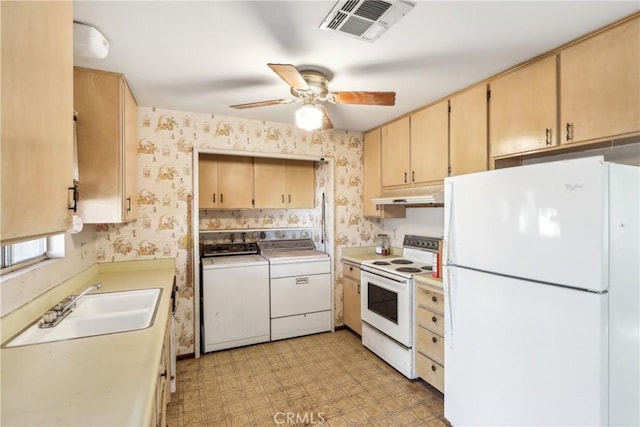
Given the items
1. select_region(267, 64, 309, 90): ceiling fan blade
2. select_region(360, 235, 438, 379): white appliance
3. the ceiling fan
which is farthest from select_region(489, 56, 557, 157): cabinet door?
select_region(267, 64, 309, 90): ceiling fan blade

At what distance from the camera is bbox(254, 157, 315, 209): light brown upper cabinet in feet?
12.0

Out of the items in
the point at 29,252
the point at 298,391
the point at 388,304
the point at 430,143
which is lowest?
the point at 298,391

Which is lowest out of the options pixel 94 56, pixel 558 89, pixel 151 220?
pixel 151 220

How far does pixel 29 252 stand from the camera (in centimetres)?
173

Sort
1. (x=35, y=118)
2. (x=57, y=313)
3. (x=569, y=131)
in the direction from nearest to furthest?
(x=35, y=118) → (x=57, y=313) → (x=569, y=131)

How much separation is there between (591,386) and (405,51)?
195cm

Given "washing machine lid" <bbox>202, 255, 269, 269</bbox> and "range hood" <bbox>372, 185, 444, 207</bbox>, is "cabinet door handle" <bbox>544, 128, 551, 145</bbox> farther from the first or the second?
"washing machine lid" <bbox>202, 255, 269, 269</bbox>

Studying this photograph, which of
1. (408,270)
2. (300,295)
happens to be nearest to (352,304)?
(300,295)

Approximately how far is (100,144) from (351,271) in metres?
2.67

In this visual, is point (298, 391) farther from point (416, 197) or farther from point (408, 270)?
point (416, 197)

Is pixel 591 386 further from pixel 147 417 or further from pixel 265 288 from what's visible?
pixel 265 288

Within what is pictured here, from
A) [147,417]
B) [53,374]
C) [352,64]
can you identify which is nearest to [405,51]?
[352,64]

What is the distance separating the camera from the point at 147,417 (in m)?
0.85

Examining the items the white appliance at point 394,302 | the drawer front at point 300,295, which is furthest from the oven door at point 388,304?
the drawer front at point 300,295
